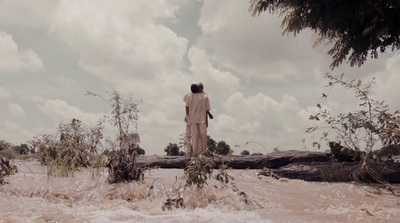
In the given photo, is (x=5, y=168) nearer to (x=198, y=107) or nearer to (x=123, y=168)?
(x=123, y=168)

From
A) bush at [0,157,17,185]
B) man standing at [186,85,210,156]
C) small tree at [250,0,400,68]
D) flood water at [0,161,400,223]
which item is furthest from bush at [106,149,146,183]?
small tree at [250,0,400,68]

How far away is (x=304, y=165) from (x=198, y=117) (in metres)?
2.54

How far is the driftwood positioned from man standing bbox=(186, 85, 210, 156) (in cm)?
70

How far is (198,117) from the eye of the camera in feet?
30.6

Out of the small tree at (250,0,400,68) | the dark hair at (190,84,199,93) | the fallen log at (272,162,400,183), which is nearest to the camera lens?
the fallen log at (272,162,400,183)

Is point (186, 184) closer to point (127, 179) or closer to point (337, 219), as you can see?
point (127, 179)

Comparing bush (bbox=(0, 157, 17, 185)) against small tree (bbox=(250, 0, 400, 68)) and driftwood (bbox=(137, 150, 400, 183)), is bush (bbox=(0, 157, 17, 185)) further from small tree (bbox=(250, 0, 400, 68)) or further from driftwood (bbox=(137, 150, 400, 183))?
small tree (bbox=(250, 0, 400, 68))

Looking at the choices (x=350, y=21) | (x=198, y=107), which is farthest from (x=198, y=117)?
(x=350, y=21)

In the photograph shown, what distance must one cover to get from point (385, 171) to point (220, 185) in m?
3.63

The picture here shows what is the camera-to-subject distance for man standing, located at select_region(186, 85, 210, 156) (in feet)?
30.5

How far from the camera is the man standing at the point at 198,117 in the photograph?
930 centimetres

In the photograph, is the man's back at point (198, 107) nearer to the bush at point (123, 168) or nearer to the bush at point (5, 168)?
the bush at point (123, 168)

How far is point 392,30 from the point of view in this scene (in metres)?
11.4

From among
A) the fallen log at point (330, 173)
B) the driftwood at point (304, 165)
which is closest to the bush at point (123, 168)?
the driftwood at point (304, 165)
